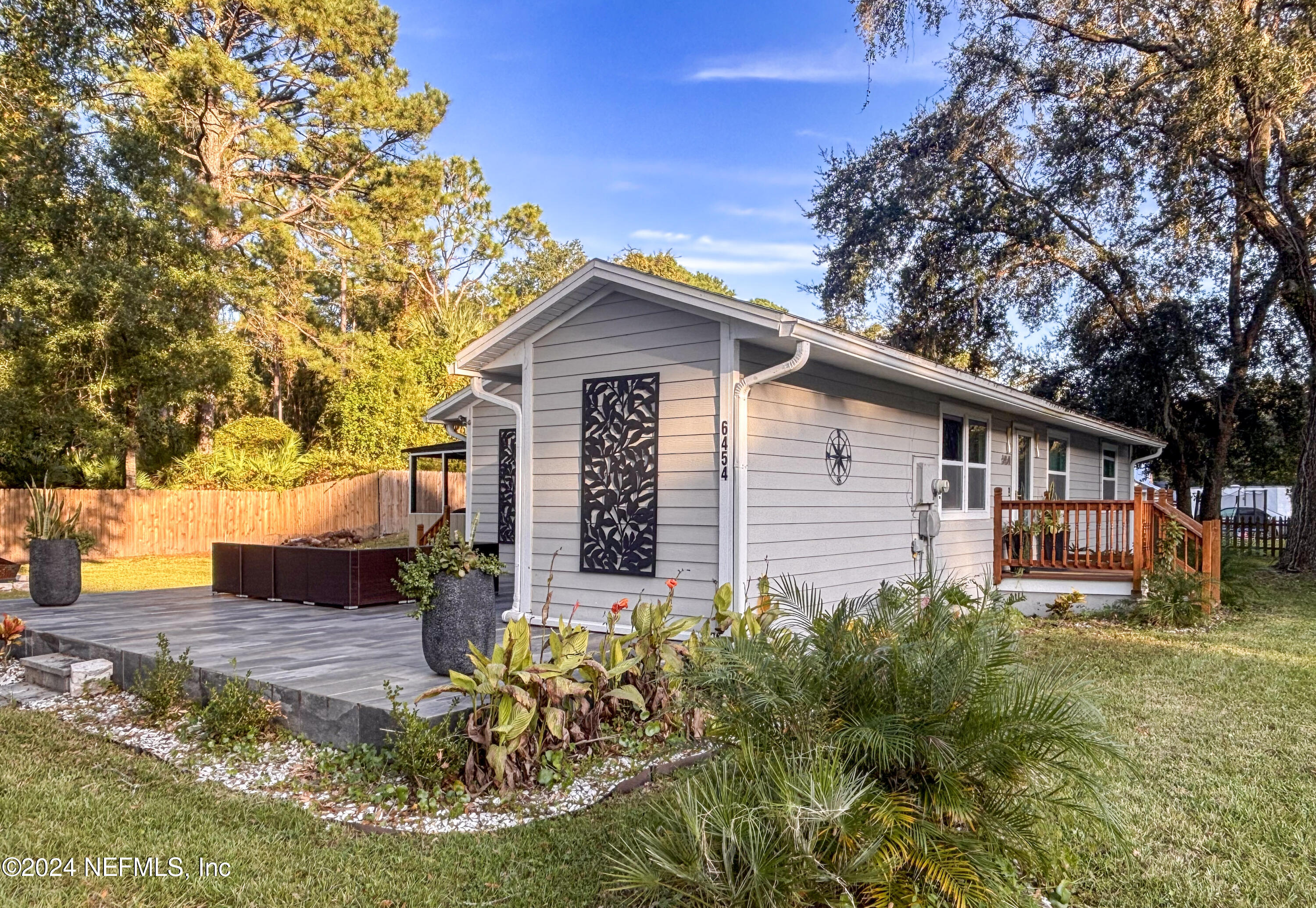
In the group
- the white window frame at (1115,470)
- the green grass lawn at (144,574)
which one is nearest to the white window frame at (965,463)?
the white window frame at (1115,470)

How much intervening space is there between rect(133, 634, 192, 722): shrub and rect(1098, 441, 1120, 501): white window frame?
13005mm

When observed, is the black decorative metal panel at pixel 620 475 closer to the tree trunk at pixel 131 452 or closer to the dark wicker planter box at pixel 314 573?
the dark wicker planter box at pixel 314 573

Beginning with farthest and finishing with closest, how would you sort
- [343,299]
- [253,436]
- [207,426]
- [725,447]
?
[343,299], [207,426], [253,436], [725,447]

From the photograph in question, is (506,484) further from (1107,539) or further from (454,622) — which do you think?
(1107,539)

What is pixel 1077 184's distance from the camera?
1319cm

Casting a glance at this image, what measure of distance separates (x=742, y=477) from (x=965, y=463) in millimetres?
4573

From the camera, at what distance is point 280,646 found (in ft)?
17.9

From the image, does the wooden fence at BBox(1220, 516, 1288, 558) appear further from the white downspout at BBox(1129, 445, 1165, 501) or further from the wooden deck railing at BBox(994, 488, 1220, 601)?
the wooden deck railing at BBox(994, 488, 1220, 601)

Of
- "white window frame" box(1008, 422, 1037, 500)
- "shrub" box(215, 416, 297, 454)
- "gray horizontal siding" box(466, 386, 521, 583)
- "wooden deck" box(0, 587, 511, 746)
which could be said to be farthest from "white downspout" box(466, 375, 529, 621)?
"shrub" box(215, 416, 297, 454)

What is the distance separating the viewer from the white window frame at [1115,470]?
13039 mm

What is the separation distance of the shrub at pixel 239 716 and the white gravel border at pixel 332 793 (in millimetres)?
98

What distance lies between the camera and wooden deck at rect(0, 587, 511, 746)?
12.8 feet

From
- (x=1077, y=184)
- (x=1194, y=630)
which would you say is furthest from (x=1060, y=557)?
(x=1077, y=184)

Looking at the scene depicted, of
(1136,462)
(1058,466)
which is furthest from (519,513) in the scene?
(1136,462)
